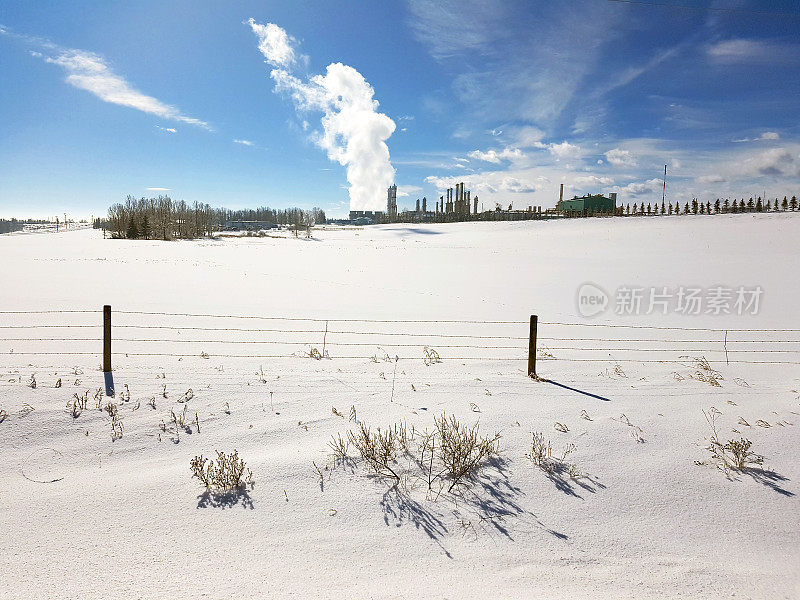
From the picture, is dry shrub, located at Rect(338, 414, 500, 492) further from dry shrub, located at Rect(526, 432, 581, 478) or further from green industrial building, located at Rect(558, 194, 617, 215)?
green industrial building, located at Rect(558, 194, 617, 215)

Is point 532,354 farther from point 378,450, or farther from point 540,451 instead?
point 378,450

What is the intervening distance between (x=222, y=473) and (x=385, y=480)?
183 cm

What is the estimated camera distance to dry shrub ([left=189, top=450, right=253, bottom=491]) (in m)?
4.54

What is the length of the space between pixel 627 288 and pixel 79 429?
848 inches

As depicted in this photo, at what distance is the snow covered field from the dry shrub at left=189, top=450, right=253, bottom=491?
0.42 feet

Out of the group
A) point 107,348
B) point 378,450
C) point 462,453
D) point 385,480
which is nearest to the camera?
point 385,480

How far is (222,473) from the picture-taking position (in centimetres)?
458

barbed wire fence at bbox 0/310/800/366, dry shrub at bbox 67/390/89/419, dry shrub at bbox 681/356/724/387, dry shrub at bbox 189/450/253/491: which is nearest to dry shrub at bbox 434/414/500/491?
dry shrub at bbox 189/450/253/491

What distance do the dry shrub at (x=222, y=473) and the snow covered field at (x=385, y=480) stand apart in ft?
0.42

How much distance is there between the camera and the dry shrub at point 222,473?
454 cm

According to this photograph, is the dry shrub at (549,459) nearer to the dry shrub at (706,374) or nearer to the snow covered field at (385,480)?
the snow covered field at (385,480)

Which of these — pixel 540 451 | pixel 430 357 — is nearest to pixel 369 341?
pixel 430 357

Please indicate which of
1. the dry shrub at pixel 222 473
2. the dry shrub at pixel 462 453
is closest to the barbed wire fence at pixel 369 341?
the dry shrub at pixel 462 453

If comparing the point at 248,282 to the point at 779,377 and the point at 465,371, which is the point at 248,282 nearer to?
the point at 465,371
